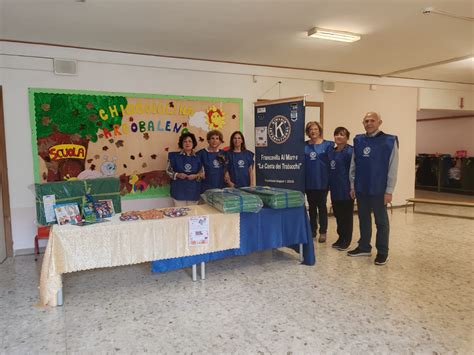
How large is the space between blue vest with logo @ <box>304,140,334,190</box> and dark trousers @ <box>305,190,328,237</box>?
10cm

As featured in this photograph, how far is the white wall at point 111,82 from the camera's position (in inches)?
168

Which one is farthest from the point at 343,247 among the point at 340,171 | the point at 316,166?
the point at 316,166

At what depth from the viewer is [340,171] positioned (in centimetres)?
432

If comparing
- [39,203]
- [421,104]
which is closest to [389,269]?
[39,203]

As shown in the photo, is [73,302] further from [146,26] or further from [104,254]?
[146,26]

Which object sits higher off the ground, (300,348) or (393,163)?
(393,163)

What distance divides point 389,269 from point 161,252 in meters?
2.39

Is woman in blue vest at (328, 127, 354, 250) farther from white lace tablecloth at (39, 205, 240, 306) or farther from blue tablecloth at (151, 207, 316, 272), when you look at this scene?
white lace tablecloth at (39, 205, 240, 306)

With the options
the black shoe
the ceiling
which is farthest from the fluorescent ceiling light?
the black shoe

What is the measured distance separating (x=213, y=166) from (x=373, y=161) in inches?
76.2

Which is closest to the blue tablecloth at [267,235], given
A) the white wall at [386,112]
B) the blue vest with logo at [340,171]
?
the blue vest with logo at [340,171]

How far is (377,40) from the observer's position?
14.6 feet

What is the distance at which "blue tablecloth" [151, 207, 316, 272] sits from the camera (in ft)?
11.1

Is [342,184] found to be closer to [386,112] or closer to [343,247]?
[343,247]
